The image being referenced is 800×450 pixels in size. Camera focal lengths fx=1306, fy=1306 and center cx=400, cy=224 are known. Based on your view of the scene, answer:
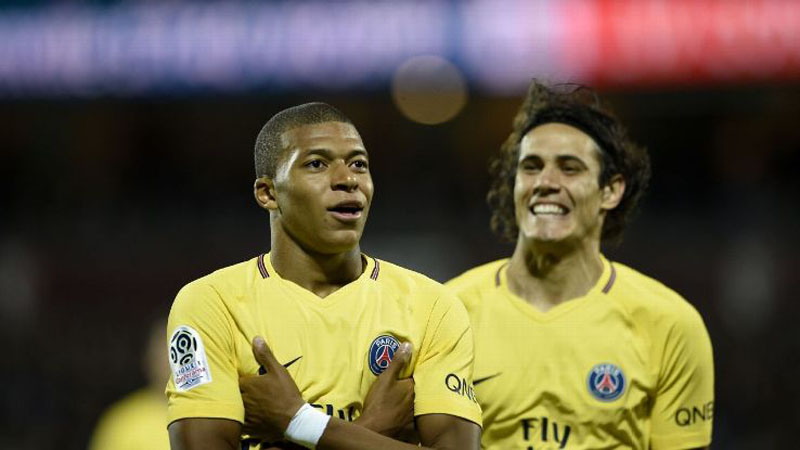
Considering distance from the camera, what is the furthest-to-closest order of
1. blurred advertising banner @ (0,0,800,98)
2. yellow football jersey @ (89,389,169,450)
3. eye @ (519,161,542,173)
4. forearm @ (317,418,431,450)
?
1. blurred advertising banner @ (0,0,800,98)
2. yellow football jersey @ (89,389,169,450)
3. eye @ (519,161,542,173)
4. forearm @ (317,418,431,450)

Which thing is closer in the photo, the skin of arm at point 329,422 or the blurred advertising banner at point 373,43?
the skin of arm at point 329,422

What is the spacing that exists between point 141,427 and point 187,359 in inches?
100

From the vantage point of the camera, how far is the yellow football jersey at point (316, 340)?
372cm

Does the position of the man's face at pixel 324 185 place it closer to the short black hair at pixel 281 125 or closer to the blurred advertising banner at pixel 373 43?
the short black hair at pixel 281 125

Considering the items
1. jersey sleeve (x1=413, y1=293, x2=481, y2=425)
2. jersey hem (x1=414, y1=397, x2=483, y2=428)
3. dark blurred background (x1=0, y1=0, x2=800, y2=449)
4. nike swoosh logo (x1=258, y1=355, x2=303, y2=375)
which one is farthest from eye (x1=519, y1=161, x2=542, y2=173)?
dark blurred background (x1=0, y1=0, x2=800, y2=449)

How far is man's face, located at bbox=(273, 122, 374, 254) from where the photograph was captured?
3.82 m

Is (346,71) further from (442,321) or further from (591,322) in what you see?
(442,321)

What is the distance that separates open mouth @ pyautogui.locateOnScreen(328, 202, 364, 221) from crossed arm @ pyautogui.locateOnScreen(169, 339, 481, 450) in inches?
16.5

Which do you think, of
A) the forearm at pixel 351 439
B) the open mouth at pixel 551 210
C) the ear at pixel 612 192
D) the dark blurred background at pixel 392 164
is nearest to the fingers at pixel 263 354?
the forearm at pixel 351 439

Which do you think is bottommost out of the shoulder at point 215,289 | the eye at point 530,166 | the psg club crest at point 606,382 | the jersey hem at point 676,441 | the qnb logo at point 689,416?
the jersey hem at point 676,441

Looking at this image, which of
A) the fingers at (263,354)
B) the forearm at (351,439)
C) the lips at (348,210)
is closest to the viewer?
the forearm at (351,439)

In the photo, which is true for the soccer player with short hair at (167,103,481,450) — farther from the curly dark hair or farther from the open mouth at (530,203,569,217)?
the curly dark hair

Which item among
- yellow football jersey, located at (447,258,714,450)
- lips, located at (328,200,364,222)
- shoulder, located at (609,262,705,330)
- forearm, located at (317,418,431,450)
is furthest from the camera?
shoulder, located at (609,262,705,330)

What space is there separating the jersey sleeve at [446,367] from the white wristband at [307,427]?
0.31m
